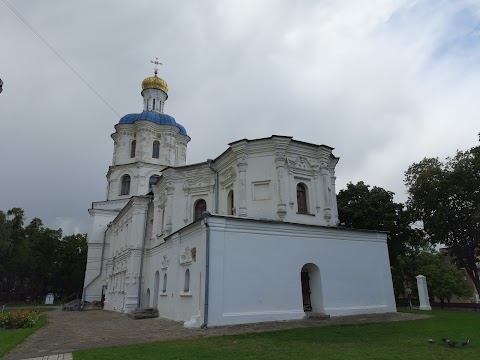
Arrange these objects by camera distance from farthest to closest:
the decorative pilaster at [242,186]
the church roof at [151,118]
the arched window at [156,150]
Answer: the church roof at [151,118], the arched window at [156,150], the decorative pilaster at [242,186]

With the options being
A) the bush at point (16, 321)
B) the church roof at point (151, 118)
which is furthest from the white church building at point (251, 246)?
the church roof at point (151, 118)

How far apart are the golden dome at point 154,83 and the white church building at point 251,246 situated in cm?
1555

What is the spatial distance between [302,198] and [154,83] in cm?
2506

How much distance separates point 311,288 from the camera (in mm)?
16703

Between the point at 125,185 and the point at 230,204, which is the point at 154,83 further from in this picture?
the point at 230,204

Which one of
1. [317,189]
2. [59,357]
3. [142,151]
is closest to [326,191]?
[317,189]

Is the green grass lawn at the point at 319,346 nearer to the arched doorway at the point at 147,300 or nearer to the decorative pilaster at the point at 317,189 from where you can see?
the decorative pilaster at the point at 317,189

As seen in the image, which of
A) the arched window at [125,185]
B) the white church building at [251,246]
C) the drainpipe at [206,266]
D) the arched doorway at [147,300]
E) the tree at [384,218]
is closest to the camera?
the drainpipe at [206,266]

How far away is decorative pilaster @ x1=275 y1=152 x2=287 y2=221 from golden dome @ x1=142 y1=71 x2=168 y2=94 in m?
23.7

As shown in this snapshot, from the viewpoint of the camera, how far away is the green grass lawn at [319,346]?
7773 mm

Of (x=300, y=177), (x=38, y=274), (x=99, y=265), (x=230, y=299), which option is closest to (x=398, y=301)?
(x=300, y=177)

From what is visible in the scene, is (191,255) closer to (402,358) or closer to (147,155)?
(402,358)

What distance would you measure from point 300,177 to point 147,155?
19406 millimetres

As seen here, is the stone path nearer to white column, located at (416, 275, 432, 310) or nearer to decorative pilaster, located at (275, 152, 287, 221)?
decorative pilaster, located at (275, 152, 287, 221)
